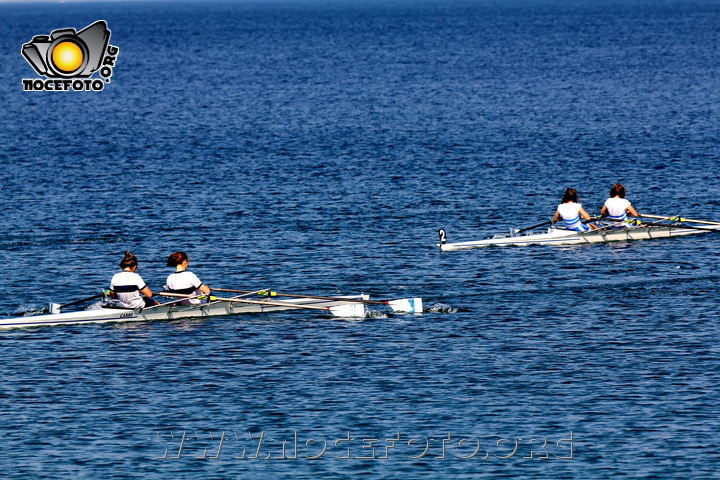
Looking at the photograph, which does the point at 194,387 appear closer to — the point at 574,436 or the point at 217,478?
the point at 217,478

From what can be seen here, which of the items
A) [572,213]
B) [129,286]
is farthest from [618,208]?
[129,286]

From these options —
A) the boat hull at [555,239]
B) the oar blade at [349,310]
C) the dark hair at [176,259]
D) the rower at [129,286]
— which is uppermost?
the boat hull at [555,239]

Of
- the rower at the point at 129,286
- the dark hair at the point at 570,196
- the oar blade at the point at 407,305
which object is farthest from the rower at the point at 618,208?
the rower at the point at 129,286

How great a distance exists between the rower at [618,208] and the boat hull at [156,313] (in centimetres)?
1172

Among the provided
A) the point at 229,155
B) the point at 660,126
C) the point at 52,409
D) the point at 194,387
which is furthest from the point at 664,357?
the point at 660,126

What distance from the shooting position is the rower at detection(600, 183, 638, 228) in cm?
4103

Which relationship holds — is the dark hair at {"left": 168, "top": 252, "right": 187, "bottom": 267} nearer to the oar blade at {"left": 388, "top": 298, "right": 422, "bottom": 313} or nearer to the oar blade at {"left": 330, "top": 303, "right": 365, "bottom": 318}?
the oar blade at {"left": 330, "top": 303, "right": 365, "bottom": 318}

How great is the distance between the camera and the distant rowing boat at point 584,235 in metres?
41.6

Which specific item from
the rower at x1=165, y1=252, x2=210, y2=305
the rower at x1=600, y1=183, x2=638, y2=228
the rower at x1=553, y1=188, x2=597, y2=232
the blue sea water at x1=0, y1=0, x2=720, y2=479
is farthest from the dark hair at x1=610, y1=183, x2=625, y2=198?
the rower at x1=165, y1=252, x2=210, y2=305

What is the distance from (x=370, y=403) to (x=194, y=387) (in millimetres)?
4139

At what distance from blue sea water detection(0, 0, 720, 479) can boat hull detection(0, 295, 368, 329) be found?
31 cm

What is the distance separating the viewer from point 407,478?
72.8 feet

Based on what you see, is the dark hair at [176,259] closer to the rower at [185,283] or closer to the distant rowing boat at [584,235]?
the rower at [185,283]

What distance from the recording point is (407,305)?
33.3 metres
